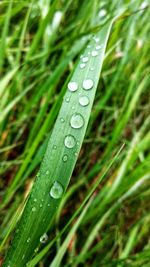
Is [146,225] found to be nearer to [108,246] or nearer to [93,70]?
[108,246]

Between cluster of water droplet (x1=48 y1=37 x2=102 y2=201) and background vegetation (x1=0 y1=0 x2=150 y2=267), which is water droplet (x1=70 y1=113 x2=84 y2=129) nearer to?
cluster of water droplet (x1=48 y1=37 x2=102 y2=201)

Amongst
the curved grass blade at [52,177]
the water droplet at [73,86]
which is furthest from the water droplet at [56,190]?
the water droplet at [73,86]

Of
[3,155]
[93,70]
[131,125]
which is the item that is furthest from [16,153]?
[93,70]

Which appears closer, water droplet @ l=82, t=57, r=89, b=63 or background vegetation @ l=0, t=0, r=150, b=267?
water droplet @ l=82, t=57, r=89, b=63

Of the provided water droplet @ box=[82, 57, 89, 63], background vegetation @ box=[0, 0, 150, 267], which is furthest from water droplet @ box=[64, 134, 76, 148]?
background vegetation @ box=[0, 0, 150, 267]

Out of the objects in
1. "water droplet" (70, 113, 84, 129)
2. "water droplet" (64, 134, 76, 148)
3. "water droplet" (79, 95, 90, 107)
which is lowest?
"water droplet" (64, 134, 76, 148)

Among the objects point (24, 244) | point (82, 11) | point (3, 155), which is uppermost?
point (82, 11)
